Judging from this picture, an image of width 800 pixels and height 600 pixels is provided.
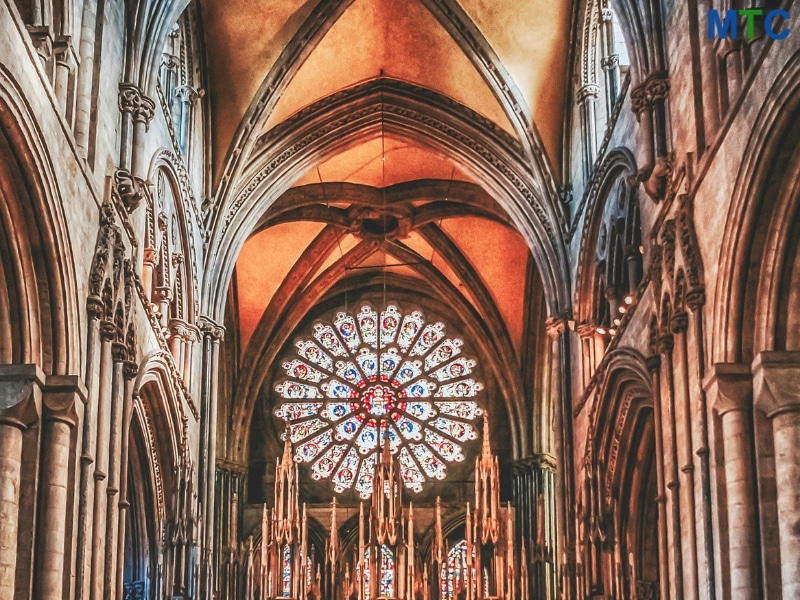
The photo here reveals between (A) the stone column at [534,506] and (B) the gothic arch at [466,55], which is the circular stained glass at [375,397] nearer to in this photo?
(A) the stone column at [534,506]

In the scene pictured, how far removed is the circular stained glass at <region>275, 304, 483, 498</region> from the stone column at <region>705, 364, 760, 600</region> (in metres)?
16.9

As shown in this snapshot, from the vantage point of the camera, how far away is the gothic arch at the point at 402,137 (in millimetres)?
26469

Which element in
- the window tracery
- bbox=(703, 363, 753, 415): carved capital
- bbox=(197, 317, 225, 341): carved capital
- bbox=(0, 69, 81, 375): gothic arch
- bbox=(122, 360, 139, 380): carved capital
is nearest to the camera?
bbox=(0, 69, 81, 375): gothic arch

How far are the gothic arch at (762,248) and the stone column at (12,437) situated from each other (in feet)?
23.7

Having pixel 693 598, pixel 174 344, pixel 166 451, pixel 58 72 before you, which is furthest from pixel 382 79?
pixel 693 598

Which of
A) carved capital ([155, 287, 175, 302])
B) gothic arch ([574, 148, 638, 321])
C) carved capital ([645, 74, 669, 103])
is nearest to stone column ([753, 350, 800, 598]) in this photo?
carved capital ([645, 74, 669, 103])

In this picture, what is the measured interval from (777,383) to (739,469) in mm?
976

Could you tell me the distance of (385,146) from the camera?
29.2m

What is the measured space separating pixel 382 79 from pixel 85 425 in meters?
11.9

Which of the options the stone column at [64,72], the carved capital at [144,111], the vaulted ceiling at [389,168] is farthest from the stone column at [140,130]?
the vaulted ceiling at [389,168]

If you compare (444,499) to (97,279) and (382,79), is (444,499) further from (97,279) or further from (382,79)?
(97,279)

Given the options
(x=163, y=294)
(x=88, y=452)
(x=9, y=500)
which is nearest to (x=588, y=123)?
(x=163, y=294)

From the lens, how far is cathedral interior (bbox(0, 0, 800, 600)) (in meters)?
16.0

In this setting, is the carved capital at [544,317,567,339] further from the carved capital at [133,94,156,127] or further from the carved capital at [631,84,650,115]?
the carved capital at [133,94,156,127]
